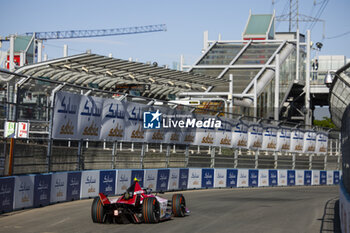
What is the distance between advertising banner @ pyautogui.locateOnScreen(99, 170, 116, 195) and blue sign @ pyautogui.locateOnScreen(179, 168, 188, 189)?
4.77 metres

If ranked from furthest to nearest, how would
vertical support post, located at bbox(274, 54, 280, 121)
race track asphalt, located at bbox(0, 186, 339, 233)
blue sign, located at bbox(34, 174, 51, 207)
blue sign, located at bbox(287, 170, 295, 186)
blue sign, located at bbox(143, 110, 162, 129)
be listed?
vertical support post, located at bbox(274, 54, 280, 121) → blue sign, located at bbox(287, 170, 295, 186) → blue sign, located at bbox(143, 110, 162, 129) → blue sign, located at bbox(34, 174, 51, 207) → race track asphalt, located at bbox(0, 186, 339, 233)

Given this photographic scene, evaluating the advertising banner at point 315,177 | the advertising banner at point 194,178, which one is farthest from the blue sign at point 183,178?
the advertising banner at point 315,177

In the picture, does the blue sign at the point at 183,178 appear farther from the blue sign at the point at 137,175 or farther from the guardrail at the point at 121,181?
the blue sign at the point at 137,175

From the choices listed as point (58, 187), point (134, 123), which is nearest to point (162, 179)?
point (134, 123)

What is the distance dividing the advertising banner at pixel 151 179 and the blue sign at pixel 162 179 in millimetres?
254

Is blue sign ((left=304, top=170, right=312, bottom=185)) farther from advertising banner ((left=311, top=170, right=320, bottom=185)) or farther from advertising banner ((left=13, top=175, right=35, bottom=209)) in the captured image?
advertising banner ((left=13, top=175, right=35, bottom=209))

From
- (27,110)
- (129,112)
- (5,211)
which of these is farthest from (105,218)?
(129,112)

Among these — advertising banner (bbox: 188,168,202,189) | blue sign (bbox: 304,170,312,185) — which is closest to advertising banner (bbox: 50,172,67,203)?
advertising banner (bbox: 188,168,202,189)

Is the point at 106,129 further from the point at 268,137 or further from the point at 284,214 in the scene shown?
the point at 268,137

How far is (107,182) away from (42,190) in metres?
3.49

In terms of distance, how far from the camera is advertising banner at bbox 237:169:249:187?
86.8 ft

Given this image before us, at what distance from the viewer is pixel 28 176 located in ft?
46.2

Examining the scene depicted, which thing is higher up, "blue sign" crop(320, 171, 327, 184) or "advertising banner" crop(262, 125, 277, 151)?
"advertising banner" crop(262, 125, 277, 151)

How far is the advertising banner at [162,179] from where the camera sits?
69.1 feet
